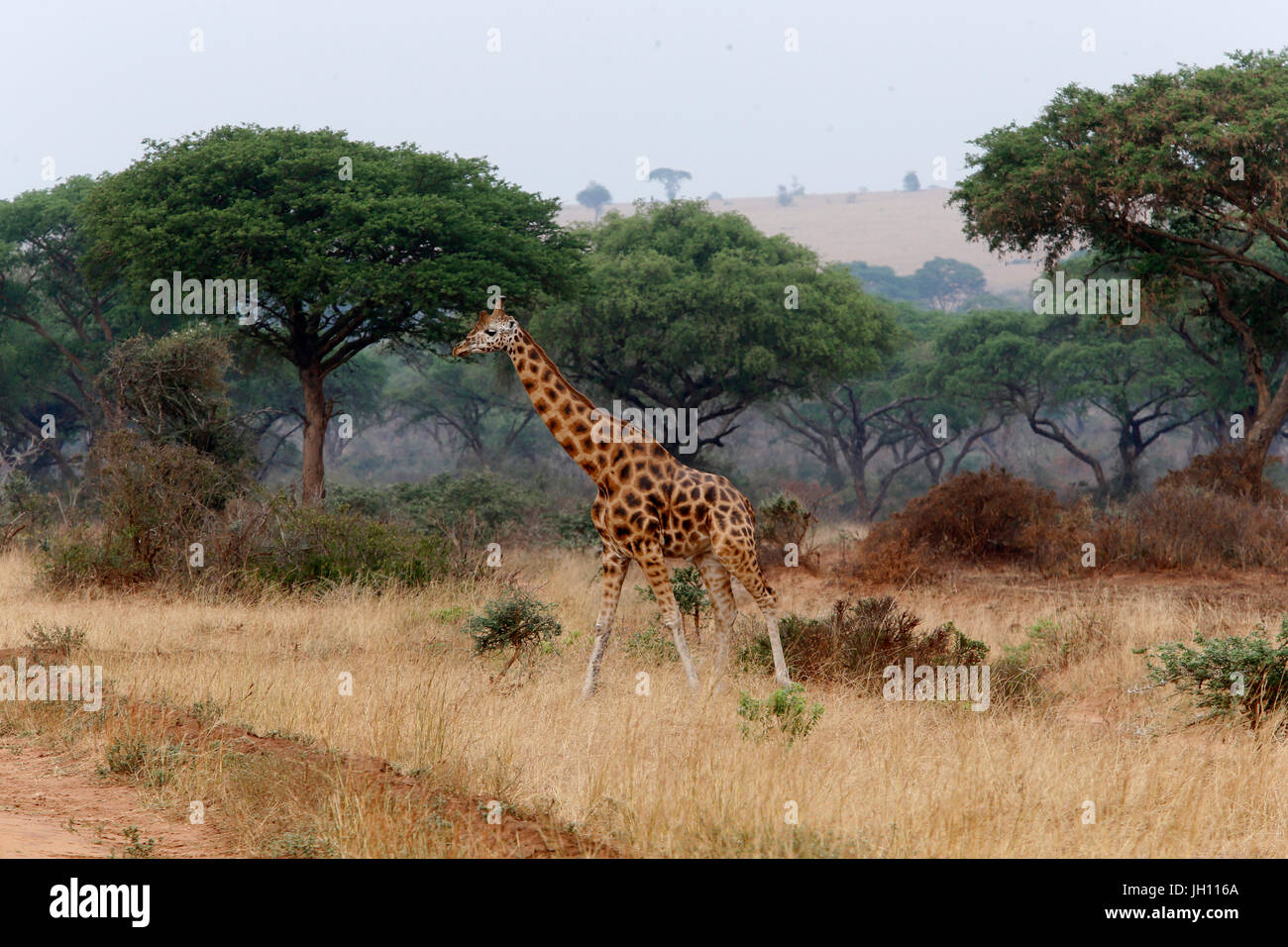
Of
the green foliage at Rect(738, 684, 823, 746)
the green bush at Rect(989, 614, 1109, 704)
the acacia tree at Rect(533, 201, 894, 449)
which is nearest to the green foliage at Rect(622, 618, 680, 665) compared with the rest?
the green bush at Rect(989, 614, 1109, 704)

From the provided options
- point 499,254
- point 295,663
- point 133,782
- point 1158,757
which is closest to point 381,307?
point 499,254

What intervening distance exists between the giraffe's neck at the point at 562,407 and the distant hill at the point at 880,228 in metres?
105

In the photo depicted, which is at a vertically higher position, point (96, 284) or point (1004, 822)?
point (96, 284)

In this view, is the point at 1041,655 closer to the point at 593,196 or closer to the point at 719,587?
the point at 719,587

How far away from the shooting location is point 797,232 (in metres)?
141

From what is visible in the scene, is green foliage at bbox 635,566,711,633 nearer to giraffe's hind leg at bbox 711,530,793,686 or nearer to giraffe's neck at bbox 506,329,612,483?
giraffe's hind leg at bbox 711,530,793,686

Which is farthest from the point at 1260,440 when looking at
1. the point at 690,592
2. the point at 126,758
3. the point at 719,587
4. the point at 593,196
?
the point at 593,196

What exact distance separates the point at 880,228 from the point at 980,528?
412 feet

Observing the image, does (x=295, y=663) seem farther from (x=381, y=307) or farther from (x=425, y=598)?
(x=381, y=307)

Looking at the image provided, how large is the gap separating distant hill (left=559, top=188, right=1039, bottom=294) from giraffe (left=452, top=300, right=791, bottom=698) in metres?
105

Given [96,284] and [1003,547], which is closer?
[1003,547]

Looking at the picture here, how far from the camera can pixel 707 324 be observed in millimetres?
31391

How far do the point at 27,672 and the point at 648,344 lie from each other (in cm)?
2248

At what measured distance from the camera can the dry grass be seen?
20.6ft
